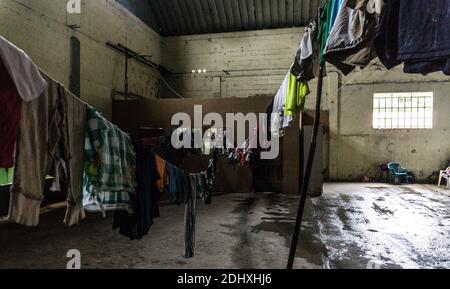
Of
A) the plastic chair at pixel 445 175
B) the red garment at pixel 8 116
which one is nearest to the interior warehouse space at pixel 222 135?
the red garment at pixel 8 116

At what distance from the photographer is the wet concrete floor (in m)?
3.44

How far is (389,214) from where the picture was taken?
5766 millimetres

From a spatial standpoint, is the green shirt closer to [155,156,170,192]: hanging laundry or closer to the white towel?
[155,156,170,192]: hanging laundry

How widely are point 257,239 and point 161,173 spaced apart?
2.37 m

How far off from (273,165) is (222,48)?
5.05 meters

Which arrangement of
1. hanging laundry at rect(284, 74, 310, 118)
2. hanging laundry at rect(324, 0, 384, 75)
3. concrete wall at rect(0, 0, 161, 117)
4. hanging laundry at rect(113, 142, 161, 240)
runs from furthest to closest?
concrete wall at rect(0, 0, 161, 117), hanging laundry at rect(284, 74, 310, 118), hanging laundry at rect(113, 142, 161, 240), hanging laundry at rect(324, 0, 384, 75)

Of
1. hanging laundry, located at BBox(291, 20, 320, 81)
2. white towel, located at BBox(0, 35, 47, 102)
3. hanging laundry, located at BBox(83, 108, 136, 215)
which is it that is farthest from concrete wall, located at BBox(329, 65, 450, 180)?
white towel, located at BBox(0, 35, 47, 102)

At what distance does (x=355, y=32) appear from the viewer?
1473 mm

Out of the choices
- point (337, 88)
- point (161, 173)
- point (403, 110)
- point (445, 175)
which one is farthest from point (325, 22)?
point (403, 110)

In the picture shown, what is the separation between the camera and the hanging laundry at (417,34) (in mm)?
1300

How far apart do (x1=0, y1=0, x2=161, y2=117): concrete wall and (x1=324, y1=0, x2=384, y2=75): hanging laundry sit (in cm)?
609

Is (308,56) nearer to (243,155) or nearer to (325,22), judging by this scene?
(325,22)
